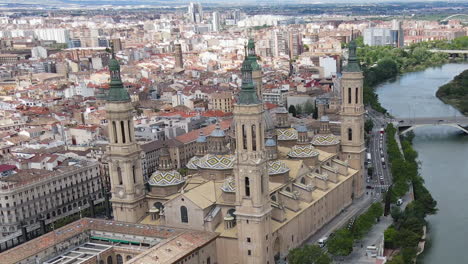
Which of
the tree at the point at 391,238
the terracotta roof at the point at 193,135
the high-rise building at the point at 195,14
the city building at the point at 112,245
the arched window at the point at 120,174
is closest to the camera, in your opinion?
the city building at the point at 112,245

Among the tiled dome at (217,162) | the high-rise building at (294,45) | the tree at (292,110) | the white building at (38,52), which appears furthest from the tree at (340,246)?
the white building at (38,52)

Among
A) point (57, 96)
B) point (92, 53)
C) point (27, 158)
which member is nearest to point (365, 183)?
point (27, 158)

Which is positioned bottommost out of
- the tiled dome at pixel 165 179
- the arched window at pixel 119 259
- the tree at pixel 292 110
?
the tree at pixel 292 110

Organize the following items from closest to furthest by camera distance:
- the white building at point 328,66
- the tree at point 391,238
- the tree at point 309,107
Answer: the tree at point 391,238 → the tree at point 309,107 → the white building at point 328,66

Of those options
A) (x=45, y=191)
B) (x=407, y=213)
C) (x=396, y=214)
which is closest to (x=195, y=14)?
(x=45, y=191)

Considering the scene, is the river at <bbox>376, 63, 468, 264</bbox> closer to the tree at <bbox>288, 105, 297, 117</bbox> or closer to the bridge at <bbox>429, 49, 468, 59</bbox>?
the tree at <bbox>288, 105, 297, 117</bbox>

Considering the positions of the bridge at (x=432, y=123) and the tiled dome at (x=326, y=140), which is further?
the bridge at (x=432, y=123)

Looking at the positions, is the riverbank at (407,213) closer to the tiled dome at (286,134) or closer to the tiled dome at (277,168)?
the tiled dome at (277,168)
